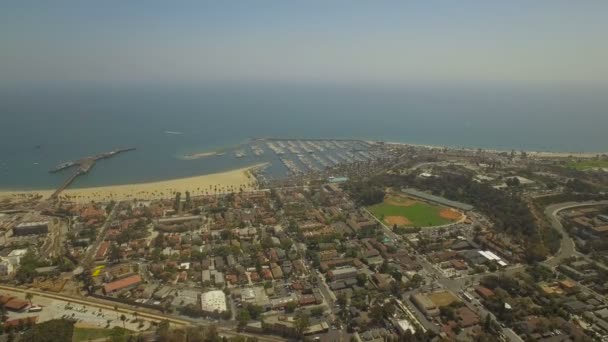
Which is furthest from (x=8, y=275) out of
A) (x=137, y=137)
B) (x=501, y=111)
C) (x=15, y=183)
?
(x=501, y=111)

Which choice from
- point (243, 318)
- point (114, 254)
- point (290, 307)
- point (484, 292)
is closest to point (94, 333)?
point (243, 318)

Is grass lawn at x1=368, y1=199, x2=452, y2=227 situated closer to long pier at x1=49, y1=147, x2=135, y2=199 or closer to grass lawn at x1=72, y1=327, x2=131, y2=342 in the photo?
grass lawn at x1=72, y1=327, x2=131, y2=342

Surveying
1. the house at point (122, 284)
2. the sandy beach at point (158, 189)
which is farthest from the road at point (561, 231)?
the sandy beach at point (158, 189)

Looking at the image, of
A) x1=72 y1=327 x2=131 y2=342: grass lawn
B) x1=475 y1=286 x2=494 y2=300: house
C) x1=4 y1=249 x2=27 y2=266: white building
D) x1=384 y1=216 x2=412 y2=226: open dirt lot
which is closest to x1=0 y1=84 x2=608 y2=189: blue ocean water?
x1=4 y1=249 x2=27 y2=266: white building

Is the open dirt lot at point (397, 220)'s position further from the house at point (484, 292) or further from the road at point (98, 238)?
the road at point (98, 238)

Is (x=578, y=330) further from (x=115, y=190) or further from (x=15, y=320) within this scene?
(x=115, y=190)

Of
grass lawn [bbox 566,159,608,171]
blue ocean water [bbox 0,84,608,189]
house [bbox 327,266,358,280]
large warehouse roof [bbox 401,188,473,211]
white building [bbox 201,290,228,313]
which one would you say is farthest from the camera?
blue ocean water [bbox 0,84,608,189]

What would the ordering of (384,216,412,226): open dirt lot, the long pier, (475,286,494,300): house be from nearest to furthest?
(475,286,494,300): house → (384,216,412,226): open dirt lot → the long pier
